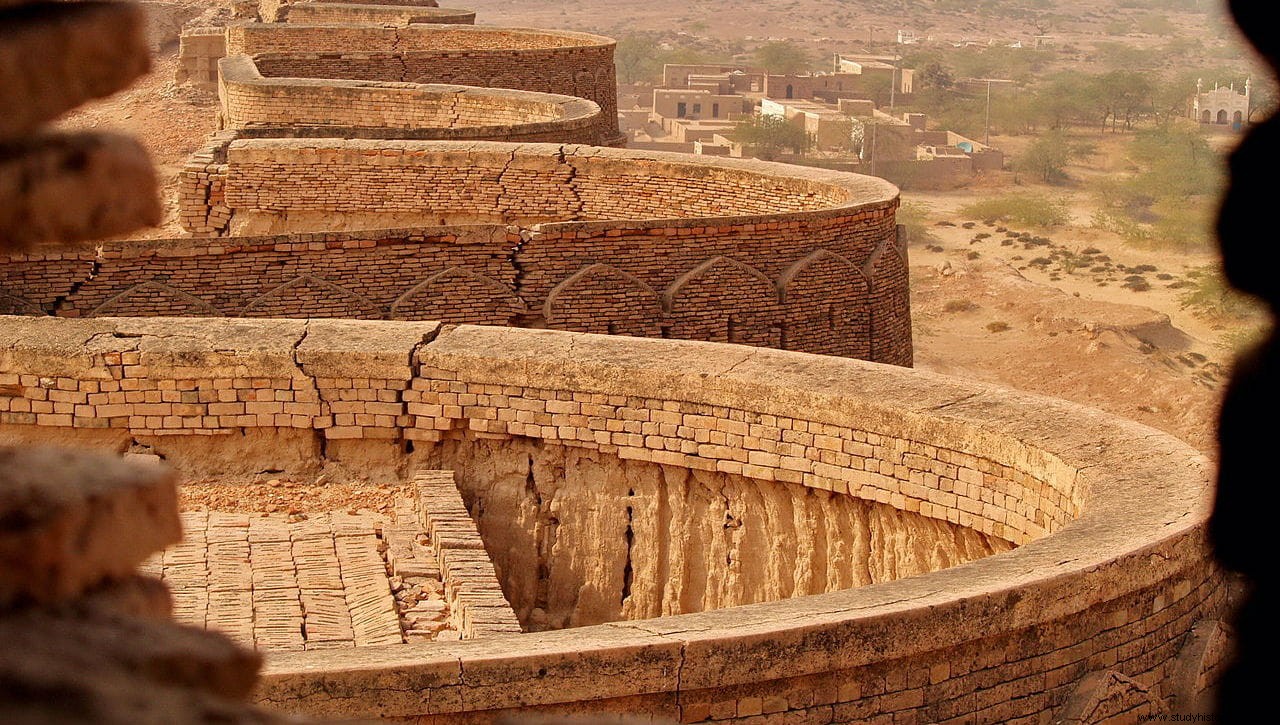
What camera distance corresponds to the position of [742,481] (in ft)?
25.5

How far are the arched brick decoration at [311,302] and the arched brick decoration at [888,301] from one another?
374 centimetres

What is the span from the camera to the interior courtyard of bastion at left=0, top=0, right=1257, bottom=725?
2154mm

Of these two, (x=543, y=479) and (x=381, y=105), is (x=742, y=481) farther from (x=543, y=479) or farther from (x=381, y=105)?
(x=381, y=105)

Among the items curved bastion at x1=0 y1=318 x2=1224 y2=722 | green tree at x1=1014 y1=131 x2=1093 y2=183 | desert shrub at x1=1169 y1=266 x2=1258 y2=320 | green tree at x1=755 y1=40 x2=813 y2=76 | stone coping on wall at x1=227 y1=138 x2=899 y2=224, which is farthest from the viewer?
green tree at x1=755 y1=40 x2=813 y2=76

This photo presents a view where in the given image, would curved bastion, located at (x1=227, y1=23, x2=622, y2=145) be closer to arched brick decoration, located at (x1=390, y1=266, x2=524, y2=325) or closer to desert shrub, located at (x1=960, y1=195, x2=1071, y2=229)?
arched brick decoration, located at (x1=390, y1=266, x2=524, y2=325)

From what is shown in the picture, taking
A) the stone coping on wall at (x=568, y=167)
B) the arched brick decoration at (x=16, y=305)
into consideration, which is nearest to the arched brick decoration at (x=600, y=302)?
the stone coping on wall at (x=568, y=167)

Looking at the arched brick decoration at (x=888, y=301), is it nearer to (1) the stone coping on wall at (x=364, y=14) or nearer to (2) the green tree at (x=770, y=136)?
(1) the stone coping on wall at (x=364, y=14)

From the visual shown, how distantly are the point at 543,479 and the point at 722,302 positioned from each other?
431 cm

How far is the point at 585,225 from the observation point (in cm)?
1204

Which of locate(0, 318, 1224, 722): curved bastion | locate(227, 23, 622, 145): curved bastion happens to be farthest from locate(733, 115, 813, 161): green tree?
locate(0, 318, 1224, 722): curved bastion

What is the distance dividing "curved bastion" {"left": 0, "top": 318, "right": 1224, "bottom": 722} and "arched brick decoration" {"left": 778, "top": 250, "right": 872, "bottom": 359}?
438cm

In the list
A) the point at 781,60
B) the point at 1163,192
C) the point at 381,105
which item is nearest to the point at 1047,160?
the point at 1163,192

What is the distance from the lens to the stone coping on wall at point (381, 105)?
1839 centimetres

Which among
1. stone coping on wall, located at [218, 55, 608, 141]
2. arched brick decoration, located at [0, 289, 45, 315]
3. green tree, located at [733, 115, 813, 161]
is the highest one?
stone coping on wall, located at [218, 55, 608, 141]
